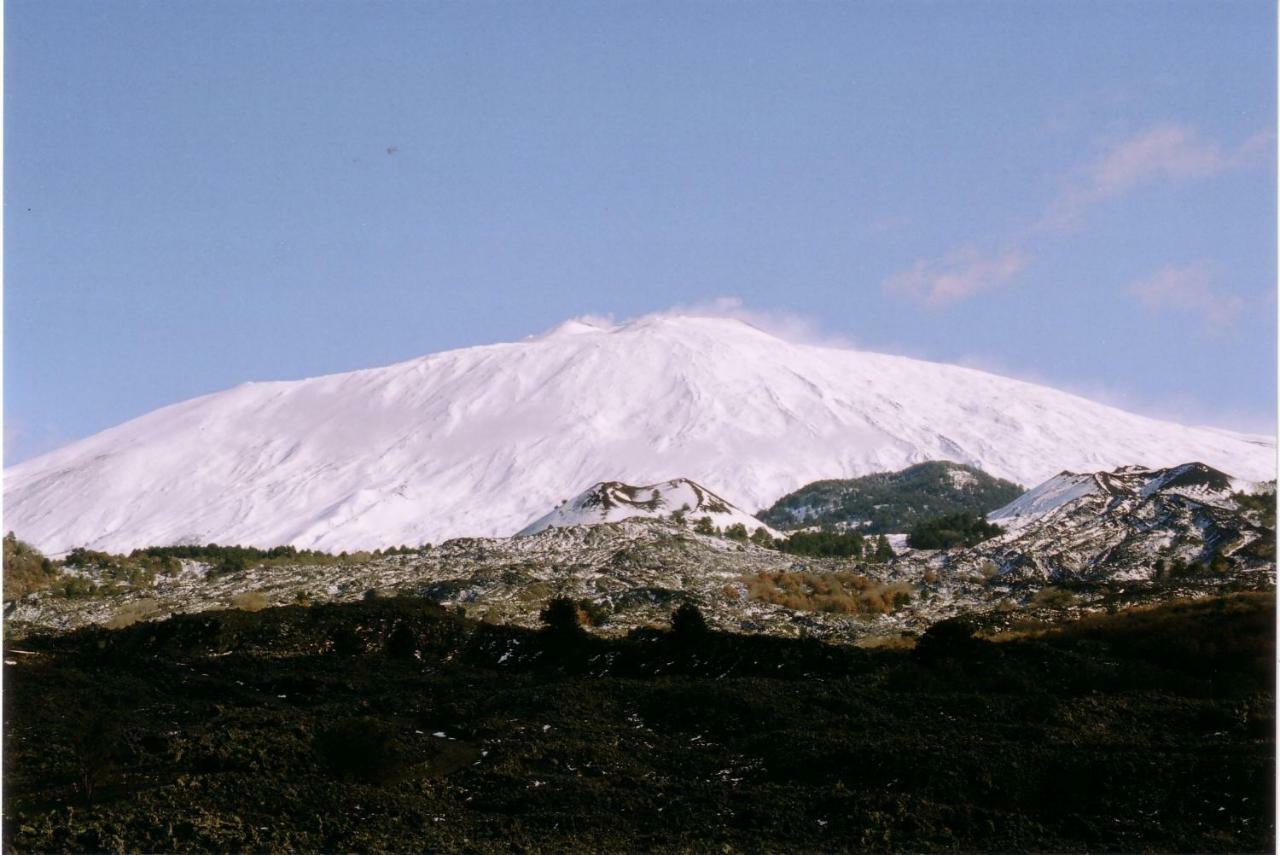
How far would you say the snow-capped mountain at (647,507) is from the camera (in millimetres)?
50062

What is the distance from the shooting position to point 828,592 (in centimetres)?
3334

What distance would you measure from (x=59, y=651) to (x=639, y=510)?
94.2 ft

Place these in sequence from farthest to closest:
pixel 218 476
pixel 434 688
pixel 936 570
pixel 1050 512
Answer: pixel 218 476 → pixel 1050 512 → pixel 936 570 → pixel 434 688

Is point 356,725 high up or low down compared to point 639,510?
down

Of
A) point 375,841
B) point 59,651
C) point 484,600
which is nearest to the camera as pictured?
point 375,841

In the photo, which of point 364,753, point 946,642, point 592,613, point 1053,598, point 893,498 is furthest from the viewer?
point 893,498

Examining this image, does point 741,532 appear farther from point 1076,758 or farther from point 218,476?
point 218,476

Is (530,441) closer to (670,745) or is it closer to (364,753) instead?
(670,745)

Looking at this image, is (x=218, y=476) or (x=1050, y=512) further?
(x=218, y=476)

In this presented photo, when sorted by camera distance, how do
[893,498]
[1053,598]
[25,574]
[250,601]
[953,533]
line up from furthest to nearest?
[893,498], [953,533], [25,574], [250,601], [1053,598]

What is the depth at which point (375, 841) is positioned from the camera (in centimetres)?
1123

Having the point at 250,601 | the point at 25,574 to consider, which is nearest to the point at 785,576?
the point at 250,601

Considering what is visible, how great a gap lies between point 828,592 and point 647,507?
62.1 ft

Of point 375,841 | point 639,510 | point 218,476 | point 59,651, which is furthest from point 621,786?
point 218,476
